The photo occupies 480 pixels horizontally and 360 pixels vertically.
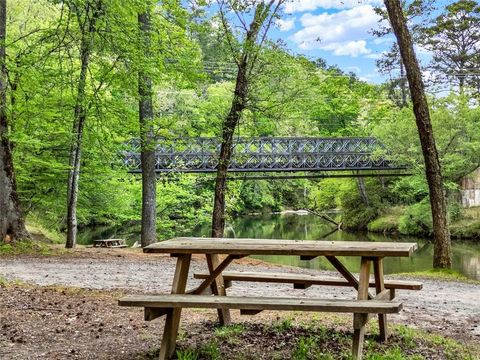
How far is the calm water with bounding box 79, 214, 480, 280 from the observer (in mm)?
16406

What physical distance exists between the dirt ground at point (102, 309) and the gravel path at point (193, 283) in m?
Answer: 0.01

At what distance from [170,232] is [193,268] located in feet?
36.1

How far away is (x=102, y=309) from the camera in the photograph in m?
5.16

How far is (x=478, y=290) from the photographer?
26.9 ft

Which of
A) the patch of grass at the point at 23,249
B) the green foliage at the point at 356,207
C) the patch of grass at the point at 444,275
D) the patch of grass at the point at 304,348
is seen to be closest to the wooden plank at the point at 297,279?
the patch of grass at the point at 304,348

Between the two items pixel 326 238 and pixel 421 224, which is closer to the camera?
pixel 421 224

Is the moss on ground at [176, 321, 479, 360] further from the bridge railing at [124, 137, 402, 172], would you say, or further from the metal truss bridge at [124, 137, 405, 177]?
the bridge railing at [124, 137, 402, 172]

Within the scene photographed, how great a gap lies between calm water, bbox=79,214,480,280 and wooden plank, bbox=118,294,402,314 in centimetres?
1182

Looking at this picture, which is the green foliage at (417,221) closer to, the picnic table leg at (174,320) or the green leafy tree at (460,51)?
the green leafy tree at (460,51)

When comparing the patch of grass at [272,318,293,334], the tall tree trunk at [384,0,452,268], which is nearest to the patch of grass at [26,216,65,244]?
the tall tree trunk at [384,0,452,268]

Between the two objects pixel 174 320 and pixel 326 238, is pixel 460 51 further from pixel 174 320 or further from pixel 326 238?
pixel 174 320

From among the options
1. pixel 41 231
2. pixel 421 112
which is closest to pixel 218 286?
pixel 421 112

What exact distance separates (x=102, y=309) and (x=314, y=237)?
24.1 meters

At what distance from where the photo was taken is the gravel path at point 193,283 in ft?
17.8
